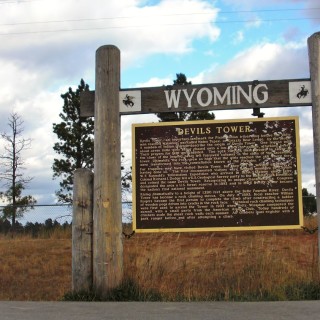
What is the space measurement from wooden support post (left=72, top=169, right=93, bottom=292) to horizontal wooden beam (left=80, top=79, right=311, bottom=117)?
4.00ft

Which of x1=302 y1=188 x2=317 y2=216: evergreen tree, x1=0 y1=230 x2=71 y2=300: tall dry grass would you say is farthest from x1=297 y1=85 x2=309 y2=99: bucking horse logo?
x1=302 y1=188 x2=317 y2=216: evergreen tree

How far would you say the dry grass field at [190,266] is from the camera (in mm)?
7973

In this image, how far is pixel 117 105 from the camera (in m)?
8.12

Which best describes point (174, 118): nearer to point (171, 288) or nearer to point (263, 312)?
point (171, 288)

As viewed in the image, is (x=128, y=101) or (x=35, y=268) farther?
(x=35, y=268)

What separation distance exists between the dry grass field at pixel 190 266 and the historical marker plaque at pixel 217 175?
87 centimetres

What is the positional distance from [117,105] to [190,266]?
4.86 meters

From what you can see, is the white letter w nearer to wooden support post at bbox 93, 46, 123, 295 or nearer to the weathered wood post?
wooden support post at bbox 93, 46, 123, 295

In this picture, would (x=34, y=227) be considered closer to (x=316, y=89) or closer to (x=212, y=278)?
(x=212, y=278)

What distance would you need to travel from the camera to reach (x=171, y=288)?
8.28 m

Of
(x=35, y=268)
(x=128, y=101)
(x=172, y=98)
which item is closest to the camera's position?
(x=128, y=101)

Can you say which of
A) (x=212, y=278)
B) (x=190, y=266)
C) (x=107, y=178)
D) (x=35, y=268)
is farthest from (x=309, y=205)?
(x=107, y=178)

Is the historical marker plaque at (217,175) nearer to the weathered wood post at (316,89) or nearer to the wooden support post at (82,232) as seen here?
the weathered wood post at (316,89)

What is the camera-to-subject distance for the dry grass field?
7.97 meters
